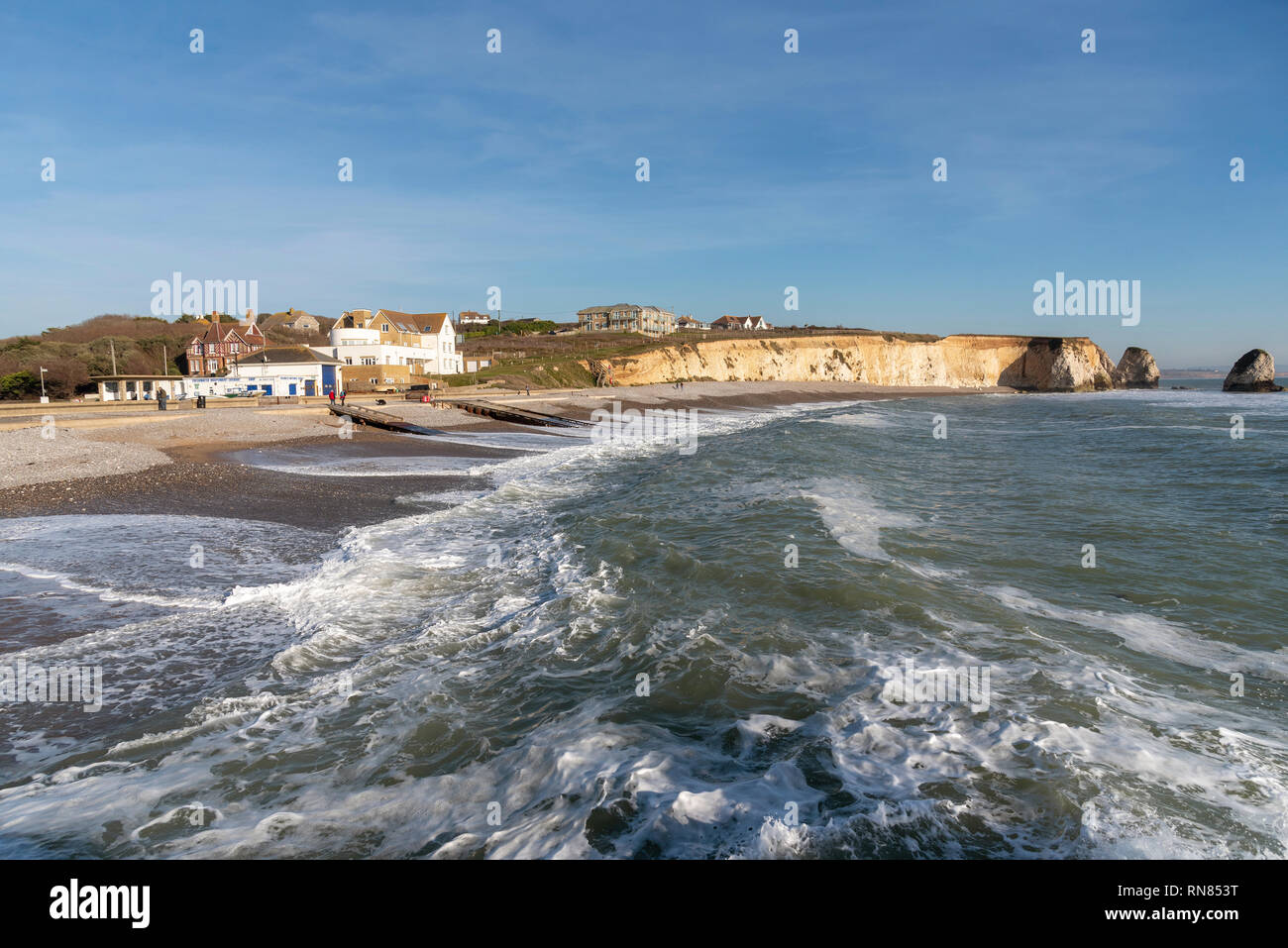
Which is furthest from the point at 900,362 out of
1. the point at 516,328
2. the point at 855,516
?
the point at 855,516

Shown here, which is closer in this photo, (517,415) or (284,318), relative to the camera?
(517,415)

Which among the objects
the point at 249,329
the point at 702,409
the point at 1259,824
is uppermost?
the point at 249,329

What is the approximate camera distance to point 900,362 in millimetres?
115125

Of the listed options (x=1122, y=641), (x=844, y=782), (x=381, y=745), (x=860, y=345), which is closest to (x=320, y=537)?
(x=381, y=745)

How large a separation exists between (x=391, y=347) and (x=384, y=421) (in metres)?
36.8

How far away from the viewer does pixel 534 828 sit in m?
4.54

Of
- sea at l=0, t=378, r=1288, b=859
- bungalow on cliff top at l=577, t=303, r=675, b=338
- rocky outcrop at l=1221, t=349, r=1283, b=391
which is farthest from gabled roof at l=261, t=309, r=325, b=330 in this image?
rocky outcrop at l=1221, t=349, r=1283, b=391

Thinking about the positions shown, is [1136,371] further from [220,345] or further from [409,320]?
[220,345]

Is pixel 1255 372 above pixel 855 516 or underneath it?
above

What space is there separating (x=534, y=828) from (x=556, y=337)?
349 ft

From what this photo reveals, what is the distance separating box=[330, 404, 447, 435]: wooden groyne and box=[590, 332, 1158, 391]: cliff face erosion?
161ft

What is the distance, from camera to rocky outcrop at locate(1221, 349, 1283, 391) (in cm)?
9481

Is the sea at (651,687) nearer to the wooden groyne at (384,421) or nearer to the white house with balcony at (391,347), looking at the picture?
the wooden groyne at (384,421)

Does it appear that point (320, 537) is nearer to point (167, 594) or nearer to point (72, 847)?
point (167, 594)
